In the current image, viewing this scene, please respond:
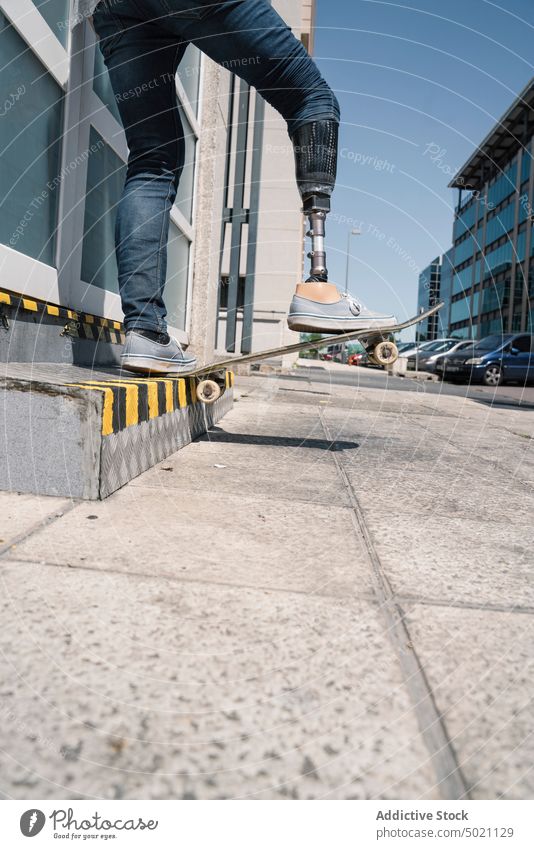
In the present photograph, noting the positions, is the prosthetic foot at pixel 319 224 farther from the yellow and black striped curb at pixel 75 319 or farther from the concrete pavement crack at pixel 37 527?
the concrete pavement crack at pixel 37 527

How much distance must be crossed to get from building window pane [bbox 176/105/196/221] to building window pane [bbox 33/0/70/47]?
2.76 metres

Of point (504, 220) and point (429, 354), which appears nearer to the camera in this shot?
point (429, 354)

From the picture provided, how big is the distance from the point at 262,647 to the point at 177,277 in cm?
551

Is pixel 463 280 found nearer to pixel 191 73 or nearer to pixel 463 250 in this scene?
pixel 463 250

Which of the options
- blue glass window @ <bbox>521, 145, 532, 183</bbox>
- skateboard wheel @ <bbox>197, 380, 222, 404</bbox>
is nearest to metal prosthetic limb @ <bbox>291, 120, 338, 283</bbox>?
skateboard wheel @ <bbox>197, 380, 222, 404</bbox>

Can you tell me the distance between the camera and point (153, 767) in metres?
0.73

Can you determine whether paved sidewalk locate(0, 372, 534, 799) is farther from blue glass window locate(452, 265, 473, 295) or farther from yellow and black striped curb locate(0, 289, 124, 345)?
blue glass window locate(452, 265, 473, 295)

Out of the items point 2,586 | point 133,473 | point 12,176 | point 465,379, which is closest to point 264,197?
point 465,379

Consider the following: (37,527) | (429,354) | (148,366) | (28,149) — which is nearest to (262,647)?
(37,527)

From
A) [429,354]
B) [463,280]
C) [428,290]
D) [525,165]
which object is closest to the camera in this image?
[429,354]

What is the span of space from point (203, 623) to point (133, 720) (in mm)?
291

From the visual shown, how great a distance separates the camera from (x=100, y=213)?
3.83 m

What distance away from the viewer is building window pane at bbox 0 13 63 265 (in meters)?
2.72

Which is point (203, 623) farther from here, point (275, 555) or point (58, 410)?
point (58, 410)
